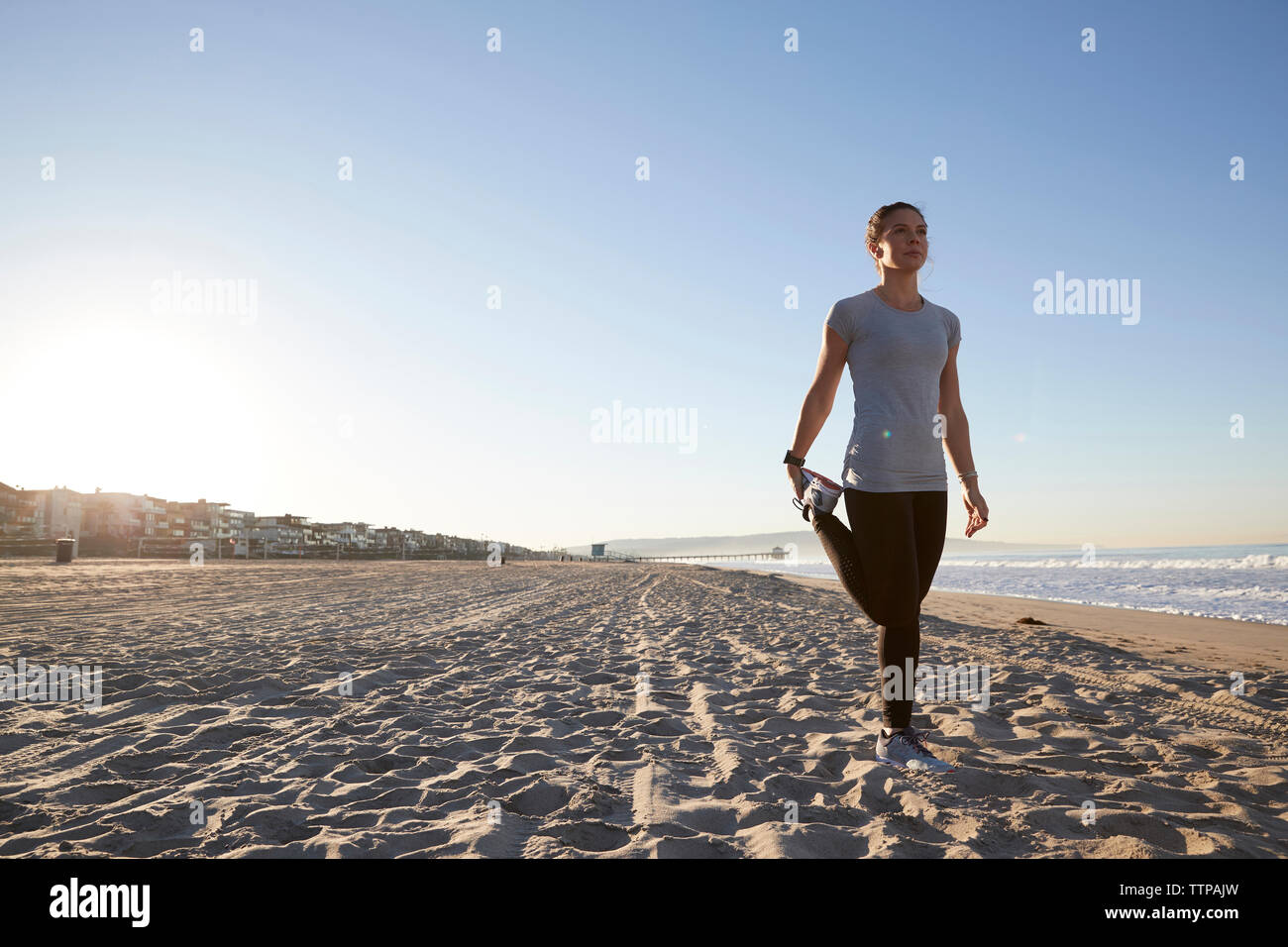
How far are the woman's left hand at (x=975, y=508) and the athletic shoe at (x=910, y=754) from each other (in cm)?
93

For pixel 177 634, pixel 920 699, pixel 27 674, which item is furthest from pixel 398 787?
pixel 177 634

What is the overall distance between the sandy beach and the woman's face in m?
2.15

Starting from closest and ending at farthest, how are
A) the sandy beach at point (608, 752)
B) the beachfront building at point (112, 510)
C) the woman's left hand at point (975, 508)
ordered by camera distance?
the sandy beach at point (608, 752) < the woman's left hand at point (975, 508) < the beachfront building at point (112, 510)

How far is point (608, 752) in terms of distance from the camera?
9.45 feet

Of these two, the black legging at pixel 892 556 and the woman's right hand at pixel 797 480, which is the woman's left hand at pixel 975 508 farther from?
the woman's right hand at pixel 797 480

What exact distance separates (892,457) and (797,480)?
0.39 meters

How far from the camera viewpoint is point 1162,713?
356 centimetres

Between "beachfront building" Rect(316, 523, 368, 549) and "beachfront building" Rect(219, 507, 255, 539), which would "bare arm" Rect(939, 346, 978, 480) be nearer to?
"beachfront building" Rect(316, 523, 368, 549)

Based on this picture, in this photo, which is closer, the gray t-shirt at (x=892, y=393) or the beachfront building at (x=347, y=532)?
the gray t-shirt at (x=892, y=393)

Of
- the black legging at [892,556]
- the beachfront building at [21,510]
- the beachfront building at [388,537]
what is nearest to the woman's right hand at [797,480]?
the black legging at [892,556]

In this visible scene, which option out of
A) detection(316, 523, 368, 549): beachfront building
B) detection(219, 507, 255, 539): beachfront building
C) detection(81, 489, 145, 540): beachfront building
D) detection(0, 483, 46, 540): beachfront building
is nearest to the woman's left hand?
detection(0, 483, 46, 540): beachfront building

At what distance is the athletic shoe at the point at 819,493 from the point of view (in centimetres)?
254

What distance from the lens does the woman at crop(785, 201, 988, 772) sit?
246cm

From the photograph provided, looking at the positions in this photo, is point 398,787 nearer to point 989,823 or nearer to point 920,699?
point 989,823
